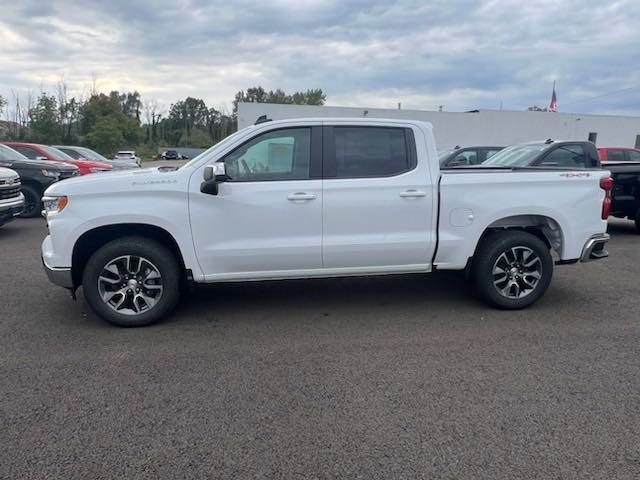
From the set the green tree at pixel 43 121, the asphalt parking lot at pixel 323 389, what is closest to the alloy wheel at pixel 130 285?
the asphalt parking lot at pixel 323 389

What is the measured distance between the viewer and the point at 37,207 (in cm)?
1143

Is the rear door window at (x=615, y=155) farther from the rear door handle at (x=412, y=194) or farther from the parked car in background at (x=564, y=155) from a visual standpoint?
the rear door handle at (x=412, y=194)

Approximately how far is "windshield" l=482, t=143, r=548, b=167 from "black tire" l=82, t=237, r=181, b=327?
6841 millimetres

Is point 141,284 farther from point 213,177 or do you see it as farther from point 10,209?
point 10,209

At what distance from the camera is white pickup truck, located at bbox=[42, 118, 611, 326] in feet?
14.7

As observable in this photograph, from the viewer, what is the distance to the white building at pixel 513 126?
107ft

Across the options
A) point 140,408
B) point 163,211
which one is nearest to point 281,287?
point 163,211

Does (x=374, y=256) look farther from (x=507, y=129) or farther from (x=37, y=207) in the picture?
(x=507, y=129)

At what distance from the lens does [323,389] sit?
3461 mm

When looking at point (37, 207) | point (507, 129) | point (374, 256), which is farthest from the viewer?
point (507, 129)

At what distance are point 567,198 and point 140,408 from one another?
4468 millimetres

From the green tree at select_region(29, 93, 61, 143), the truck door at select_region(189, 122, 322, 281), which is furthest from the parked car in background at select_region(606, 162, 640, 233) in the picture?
the green tree at select_region(29, 93, 61, 143)

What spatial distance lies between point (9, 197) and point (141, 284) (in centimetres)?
620

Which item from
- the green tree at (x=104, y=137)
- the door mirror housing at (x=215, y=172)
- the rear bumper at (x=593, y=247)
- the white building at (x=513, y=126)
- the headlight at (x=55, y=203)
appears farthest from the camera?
the green tree at (x=104, y=137)
